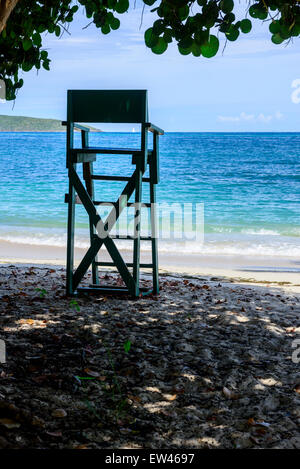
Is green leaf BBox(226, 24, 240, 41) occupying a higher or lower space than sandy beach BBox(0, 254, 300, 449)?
higher

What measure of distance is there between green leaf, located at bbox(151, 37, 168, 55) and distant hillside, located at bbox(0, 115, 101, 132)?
10769 cm

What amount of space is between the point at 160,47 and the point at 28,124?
379 feet

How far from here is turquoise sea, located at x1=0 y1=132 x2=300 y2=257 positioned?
580 inches

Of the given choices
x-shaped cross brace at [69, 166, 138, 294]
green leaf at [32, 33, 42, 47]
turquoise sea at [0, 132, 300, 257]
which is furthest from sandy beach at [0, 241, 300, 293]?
Answer: green leaf at [32, 33, 42, 47]

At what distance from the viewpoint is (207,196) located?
2825 centimetres

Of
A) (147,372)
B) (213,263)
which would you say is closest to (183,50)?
(147,372)

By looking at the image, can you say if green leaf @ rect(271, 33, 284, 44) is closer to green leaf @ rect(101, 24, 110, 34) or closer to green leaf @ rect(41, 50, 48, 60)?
green leaf @ rect(101, 24, 110, 34)

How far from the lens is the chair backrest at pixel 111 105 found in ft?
19.3

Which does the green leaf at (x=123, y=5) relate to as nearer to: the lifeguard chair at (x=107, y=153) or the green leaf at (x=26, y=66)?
the lifeguard chair at (x=107, y=153)

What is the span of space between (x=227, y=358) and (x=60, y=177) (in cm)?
3456

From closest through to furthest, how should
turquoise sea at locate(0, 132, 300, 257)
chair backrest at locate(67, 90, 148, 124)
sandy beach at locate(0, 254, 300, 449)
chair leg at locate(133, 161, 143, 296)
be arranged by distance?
sandy beach at locate(0, 254, 300, 449) → chair backrest at locate(67, 90, 148, 124) → chair leg at locate(133, 161, 143, 296) → turquoise sea at locate(0, 132, 300, 257)

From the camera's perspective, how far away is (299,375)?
448cm

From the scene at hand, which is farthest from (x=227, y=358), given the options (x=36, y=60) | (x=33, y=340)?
(x=36, y=60)

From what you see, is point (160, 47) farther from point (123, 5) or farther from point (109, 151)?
point (109, 151)
